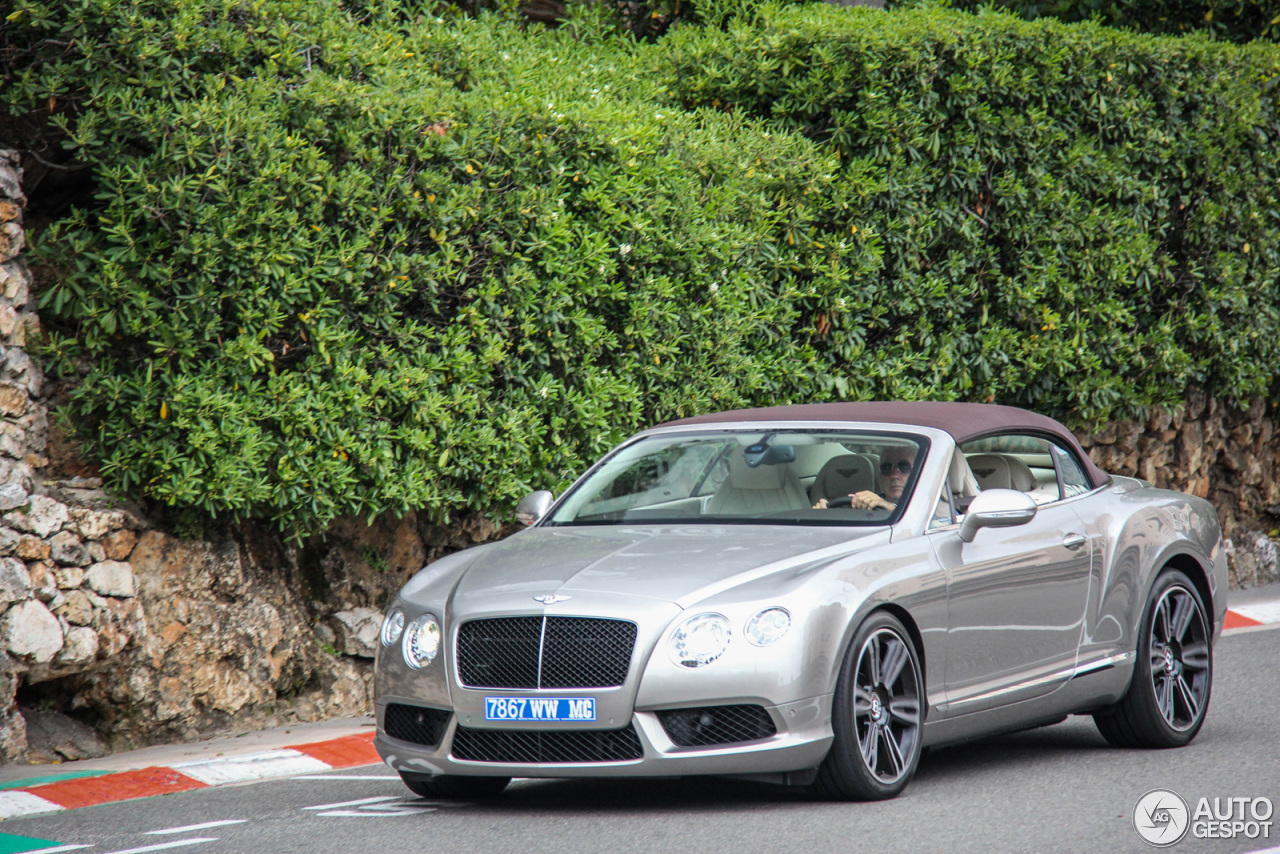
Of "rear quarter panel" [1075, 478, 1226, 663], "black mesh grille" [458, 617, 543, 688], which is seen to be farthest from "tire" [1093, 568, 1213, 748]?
"black mesh grille" [458, 617, 543, 688]

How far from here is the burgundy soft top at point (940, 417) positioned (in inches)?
276

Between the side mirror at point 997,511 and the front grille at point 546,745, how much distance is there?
1823 mm

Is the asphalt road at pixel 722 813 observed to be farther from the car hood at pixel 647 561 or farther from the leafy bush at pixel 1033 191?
the leafy bush at pixel 1033 191

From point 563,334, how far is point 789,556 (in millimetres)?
3871

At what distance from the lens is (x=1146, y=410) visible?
547 inches

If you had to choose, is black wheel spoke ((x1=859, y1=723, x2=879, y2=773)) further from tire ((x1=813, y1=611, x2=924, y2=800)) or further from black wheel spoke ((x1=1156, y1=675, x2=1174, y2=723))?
black wheel spoke ((x1=1156, y1=675, x2=1174, y2=723))

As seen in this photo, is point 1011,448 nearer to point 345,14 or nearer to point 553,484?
point 553,484

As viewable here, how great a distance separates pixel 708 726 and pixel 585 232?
4596mm

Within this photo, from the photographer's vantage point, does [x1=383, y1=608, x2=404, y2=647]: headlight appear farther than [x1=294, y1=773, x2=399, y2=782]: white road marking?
No

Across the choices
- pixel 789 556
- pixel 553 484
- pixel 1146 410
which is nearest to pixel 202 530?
pixel 553 484

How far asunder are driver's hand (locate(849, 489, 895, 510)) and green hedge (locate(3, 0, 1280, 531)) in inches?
120

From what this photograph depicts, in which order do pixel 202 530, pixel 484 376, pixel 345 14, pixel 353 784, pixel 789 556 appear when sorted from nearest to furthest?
pixel 789 556 → pixel 353 784 → pixel 202 530 → pixel 484 376 → pixel 345 14

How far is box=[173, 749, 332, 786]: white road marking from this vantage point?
7.32 meters

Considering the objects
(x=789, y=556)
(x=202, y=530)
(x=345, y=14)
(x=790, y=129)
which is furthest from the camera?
(x=790, y=129)
